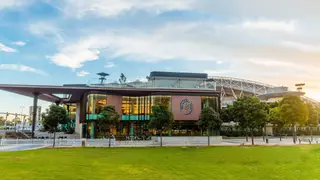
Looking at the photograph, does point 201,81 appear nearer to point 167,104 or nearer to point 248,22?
point 167,104

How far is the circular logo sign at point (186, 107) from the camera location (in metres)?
44.1

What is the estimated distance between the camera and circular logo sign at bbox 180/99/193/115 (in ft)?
145

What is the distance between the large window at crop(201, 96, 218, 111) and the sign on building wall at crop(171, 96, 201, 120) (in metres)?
0.73

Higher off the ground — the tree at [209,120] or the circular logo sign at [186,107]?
the circular logo sign at [186,107]

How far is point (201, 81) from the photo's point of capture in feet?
167

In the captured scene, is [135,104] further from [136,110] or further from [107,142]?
[107,142]

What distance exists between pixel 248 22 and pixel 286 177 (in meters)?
16.5

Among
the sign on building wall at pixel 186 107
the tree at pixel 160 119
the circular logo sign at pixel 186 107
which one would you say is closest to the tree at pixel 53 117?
the tree at pixel 160 119

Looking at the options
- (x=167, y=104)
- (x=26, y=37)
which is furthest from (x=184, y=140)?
(x=26, y=37)

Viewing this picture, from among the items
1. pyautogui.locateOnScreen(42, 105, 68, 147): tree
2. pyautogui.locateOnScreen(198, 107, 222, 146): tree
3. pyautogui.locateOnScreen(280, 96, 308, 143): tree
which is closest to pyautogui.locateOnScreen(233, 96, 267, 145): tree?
pyautogui.locateOnScreen(198, 107, 222, 146): tree

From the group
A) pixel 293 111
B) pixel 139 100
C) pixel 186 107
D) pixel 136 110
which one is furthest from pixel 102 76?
pixel 293 111

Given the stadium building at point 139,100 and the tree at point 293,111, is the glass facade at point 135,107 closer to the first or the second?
the stadium building at point 139,100

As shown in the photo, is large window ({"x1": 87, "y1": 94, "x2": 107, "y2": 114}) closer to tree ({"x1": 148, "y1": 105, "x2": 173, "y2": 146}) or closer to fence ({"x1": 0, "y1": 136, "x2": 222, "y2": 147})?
fence ({"x1": 0, "y1": 136, "x2": 222, "y2": 147})

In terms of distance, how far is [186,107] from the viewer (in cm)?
4422
